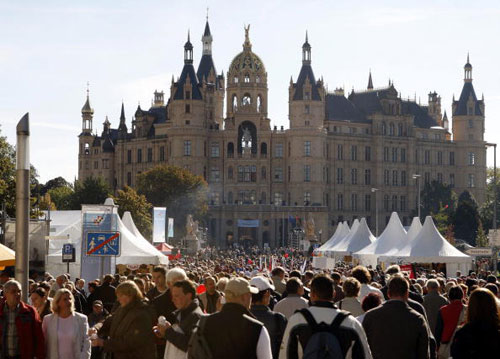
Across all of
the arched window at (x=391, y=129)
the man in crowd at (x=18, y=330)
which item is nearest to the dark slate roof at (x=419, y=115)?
the arched window at (x=391, y=129)

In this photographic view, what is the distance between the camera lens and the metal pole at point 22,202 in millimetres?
12250

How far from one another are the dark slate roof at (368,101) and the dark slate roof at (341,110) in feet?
2.41

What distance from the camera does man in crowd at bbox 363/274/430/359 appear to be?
10.3 m

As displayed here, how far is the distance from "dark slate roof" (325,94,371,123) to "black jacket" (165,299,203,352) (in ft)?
422

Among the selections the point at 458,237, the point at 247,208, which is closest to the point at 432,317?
the point at 458,237

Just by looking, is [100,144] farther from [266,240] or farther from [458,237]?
[458,237]

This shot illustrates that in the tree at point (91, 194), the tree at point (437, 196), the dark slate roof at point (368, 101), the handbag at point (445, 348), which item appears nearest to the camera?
the handbag at point (445, 348)

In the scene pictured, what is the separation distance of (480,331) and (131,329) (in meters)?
3.41

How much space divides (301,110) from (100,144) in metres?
32.5

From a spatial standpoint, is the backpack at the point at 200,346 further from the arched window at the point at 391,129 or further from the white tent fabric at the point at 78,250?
the arched window at the point at 391,129

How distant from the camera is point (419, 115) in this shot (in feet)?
486

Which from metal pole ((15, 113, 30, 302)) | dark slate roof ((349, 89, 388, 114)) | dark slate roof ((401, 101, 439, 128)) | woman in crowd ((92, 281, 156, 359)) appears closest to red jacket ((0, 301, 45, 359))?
woman in crowd ((92, 281, 156, 359))

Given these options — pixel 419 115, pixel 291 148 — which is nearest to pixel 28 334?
pixel 291 148

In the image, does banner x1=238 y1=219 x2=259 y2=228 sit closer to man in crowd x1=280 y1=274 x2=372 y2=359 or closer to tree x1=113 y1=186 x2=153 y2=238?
tree x1=113 y1=186 x2=153 y2=238
